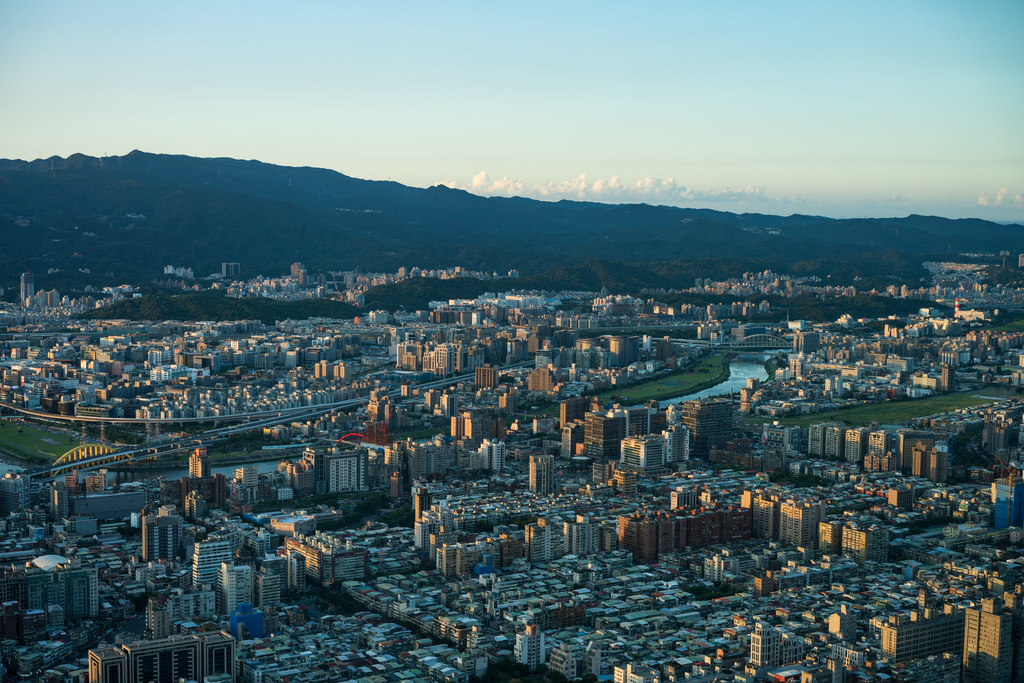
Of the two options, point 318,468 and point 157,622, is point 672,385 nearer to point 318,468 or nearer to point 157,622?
point 318,468

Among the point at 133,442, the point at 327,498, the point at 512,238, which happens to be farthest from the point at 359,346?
the point at 512,238

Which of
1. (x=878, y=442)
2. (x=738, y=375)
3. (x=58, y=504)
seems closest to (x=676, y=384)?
(x=738, y=375)

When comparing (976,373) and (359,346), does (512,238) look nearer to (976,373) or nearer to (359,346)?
(359,346)

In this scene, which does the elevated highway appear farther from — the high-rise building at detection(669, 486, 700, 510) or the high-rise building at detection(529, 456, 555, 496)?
the high-rise building at detection(669, 486, 700, 510)

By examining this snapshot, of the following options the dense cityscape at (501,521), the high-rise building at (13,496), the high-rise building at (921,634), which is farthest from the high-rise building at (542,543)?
the high-rise building at (13,496)

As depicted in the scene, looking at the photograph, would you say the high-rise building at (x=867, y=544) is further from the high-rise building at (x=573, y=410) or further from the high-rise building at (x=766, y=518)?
the high-rise building at (x=573, y=410)
